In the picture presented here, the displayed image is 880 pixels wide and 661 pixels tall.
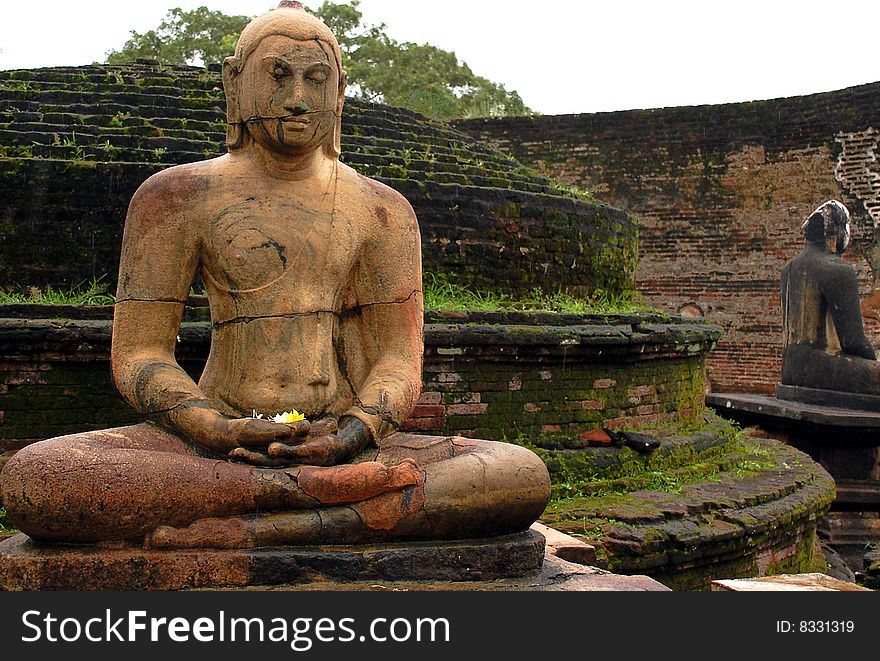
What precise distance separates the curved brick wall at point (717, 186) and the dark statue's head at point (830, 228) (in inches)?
204

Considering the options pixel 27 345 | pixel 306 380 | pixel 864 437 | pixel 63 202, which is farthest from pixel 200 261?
pixel 864 437

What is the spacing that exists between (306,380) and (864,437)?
24.6 feet

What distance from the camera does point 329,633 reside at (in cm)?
253

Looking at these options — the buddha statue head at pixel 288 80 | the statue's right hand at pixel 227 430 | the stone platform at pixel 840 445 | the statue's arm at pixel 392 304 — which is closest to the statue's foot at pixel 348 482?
the statue's right hand at pixel 227 430

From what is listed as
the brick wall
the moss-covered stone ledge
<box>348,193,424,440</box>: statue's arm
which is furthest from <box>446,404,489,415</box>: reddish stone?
<box>348,193,424,440</box>: statue's arm

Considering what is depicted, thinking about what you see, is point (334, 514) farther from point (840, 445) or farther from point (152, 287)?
point (840, 445)

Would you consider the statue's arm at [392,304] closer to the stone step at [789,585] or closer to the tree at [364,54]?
the stone step at [789,585]

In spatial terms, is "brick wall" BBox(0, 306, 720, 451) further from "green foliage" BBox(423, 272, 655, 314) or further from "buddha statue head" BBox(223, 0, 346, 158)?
"buddha statue head" BBox(223, 0, 346, 158)

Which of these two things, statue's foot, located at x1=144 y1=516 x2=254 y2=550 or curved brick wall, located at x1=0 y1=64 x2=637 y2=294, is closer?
statue's foot, located at x1=144 y1=516 x2=254 y2=550

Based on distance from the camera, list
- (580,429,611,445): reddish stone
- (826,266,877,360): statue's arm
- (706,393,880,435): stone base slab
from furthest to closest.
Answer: (826,266,877,360): statue's arm, (706,393,880,435): stone base slab, (580,429,611,445): reddish stone

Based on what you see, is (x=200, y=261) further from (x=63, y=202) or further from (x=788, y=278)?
(x=788, y=278)

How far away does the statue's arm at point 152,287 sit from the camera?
321cm

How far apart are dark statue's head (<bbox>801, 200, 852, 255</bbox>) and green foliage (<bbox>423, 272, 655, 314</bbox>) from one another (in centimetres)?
301

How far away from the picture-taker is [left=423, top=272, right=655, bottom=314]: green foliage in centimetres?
653
